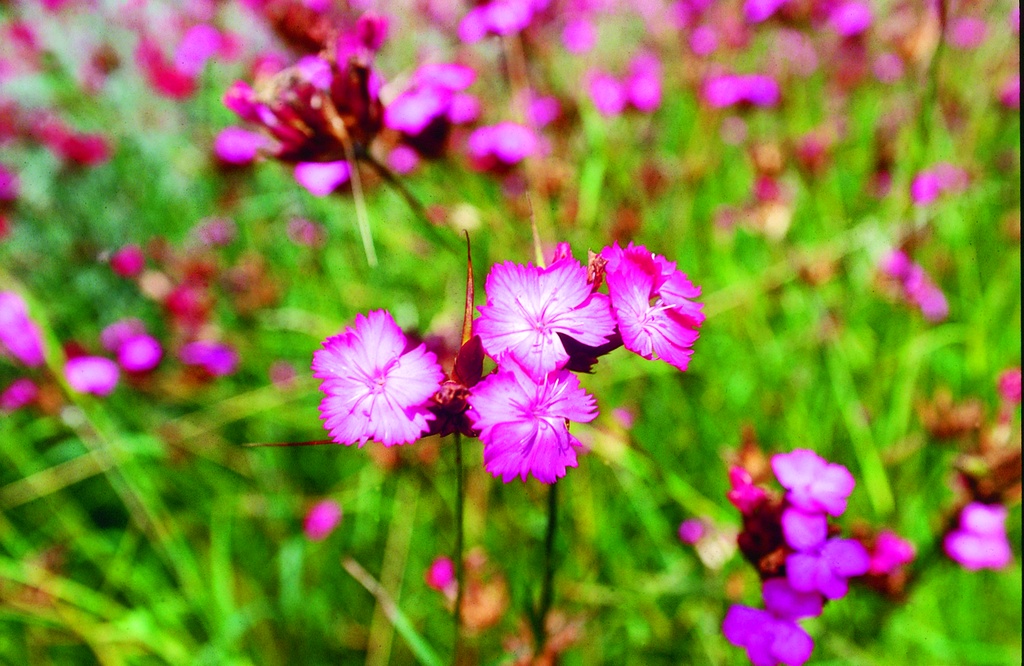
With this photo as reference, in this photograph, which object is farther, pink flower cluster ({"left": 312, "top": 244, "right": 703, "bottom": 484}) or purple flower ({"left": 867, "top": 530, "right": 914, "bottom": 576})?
purple flower ({"left": 867, "top": 530, "right": 914, "bottom": 576})

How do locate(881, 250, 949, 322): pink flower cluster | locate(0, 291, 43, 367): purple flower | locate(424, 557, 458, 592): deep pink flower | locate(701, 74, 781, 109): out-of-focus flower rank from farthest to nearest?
locate(701, 74, 781, 109): out-of-focus flower
locate(0, 291, 43, 367): purple flower
locate(881, 250, 949, 322): pink flower cluster
locate(424, 557, 458, 592): deep pink flower

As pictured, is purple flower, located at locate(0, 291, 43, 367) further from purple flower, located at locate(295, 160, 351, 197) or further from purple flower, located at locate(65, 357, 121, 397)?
purple flower, located at locate(295, 160, 351, 197)

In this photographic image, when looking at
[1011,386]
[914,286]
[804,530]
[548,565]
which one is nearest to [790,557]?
[804,530]

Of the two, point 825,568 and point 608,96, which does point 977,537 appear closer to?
point 825,568

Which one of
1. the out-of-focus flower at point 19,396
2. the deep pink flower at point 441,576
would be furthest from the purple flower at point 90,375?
the deep pink flower at point 441,576

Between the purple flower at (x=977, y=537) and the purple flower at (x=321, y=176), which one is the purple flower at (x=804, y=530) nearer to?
the purple flower at (x=977, y=537)

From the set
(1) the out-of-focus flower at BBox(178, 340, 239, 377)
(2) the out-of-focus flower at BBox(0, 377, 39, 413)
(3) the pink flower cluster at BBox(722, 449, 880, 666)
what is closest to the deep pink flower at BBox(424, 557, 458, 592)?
(3) the pink flower cluster at BBox(722, 449, 880, 666)

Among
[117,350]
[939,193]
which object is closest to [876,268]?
[939,193]
